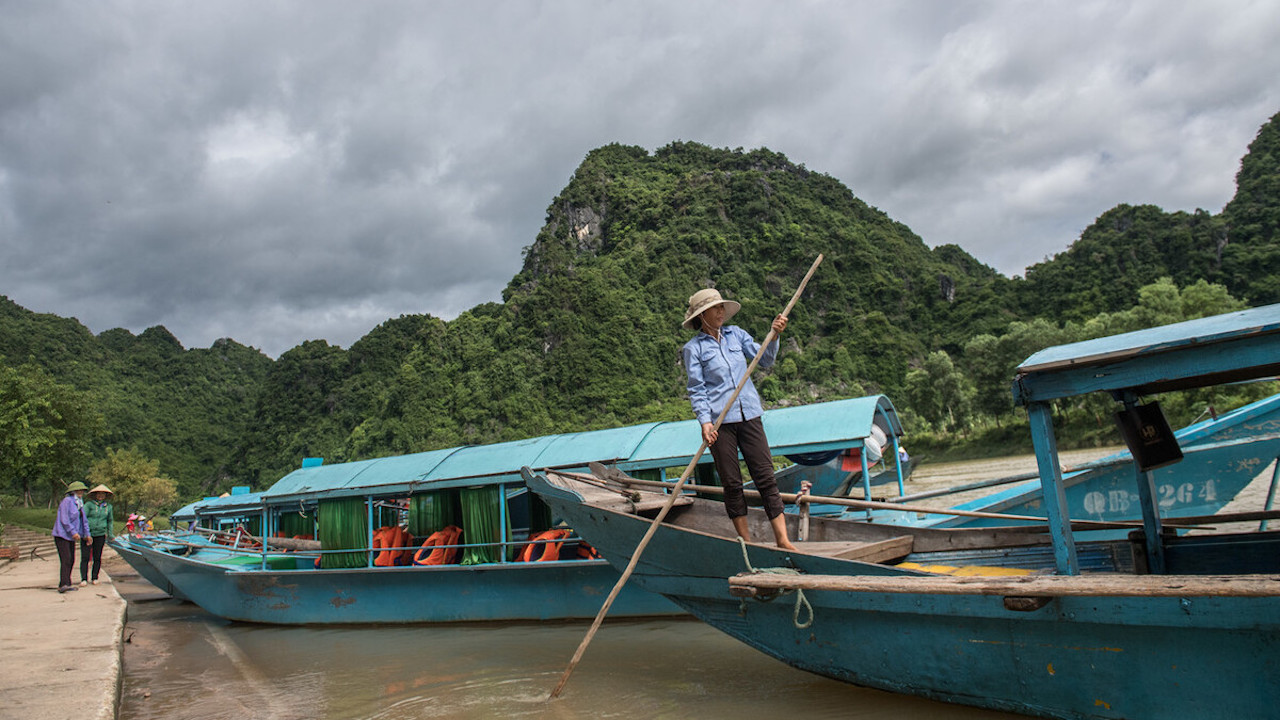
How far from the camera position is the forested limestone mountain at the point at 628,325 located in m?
43.3

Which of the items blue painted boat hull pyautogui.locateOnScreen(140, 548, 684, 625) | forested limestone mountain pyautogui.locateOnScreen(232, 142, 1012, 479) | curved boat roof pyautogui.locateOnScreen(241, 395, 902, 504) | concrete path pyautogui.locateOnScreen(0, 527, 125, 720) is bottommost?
blue painted boat hull pyautogui.locateOnScreen(140, 548, 684, 625)

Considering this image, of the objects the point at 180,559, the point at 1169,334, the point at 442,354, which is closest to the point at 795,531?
the point at 1169,334

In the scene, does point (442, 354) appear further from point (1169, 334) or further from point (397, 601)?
point (1169, 334)

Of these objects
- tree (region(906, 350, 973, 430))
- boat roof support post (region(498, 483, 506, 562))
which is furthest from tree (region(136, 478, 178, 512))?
tree (region(906, 350, 973, 430))

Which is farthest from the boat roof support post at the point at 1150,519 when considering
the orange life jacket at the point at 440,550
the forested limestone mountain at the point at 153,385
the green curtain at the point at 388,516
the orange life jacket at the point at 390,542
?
the forested limestone mountain at the point at 153,385

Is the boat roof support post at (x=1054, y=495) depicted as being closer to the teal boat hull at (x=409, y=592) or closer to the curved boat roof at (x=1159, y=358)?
the curved boat roof at (x=1159, y=358)

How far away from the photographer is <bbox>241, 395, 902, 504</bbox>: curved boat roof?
22.3 ft

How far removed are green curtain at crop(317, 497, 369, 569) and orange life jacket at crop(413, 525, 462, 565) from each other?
2.92 ft

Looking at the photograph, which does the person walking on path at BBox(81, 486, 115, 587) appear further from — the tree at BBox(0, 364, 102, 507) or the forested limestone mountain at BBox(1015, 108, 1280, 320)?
the forested limestone mountain at BBox(1015, 108, 1280, 320)

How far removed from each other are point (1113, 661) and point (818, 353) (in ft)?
164

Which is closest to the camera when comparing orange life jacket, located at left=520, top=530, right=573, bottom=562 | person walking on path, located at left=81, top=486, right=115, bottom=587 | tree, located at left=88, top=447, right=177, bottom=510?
orange life jacket, located at left=520, top=530, right=573, bottom=562

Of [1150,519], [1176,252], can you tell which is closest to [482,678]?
[1150,519]

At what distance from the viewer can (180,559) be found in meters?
10.3

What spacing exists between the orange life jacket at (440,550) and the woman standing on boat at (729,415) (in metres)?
4.59
